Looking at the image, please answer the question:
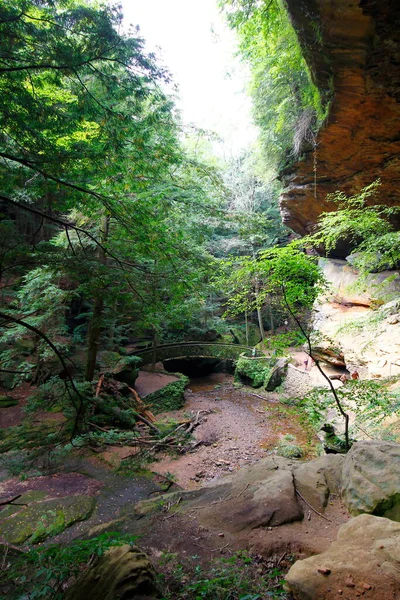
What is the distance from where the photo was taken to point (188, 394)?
12609mm

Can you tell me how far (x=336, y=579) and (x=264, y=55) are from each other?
31.4 feet

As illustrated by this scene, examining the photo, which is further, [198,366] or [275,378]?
[198,366]

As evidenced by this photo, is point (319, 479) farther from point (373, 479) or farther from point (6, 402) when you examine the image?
point (6, 402)

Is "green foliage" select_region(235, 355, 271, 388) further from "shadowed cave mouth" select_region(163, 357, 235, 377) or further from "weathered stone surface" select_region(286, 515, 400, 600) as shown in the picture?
"weathered stone surface" select_region(286, 515, 400, 600)

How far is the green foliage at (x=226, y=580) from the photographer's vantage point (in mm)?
1906

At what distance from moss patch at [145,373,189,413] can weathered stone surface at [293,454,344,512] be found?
7.24 meters

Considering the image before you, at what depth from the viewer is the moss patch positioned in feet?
34.6

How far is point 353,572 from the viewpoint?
172cm

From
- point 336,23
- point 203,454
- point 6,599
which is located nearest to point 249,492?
point 6,599

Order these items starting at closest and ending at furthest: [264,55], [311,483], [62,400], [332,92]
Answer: [311,483] < [62,400] < [332,92] < [264,55]

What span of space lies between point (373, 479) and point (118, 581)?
8.65ft

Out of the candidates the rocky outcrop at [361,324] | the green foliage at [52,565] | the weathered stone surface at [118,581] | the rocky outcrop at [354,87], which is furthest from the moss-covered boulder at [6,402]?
the rocky outcrop at [354,87]

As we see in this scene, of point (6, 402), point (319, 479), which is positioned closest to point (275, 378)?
point (319, 479)

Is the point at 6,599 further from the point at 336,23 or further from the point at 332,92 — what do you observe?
the point at 332,92
